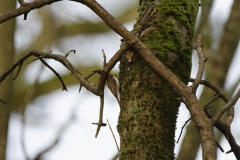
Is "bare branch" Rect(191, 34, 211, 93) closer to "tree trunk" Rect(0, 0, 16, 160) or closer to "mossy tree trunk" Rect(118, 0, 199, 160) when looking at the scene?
"mossy tree trunk" Rect(118, 0, 199, 160)

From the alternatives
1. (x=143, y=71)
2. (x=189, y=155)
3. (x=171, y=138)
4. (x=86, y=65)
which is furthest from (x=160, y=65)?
(x=86, y=65)

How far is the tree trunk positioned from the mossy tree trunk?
39.4 inches

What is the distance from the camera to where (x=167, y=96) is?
1.15 m

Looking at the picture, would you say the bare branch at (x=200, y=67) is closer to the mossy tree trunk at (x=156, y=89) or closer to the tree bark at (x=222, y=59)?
the mossy tree trunk at (x=156, y=89)

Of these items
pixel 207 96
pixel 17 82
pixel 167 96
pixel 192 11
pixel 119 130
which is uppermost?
pixel 17 82

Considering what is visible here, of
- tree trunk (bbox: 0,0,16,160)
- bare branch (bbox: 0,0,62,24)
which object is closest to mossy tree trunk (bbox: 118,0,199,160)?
bare branch (bbox: 0,0,62,24)

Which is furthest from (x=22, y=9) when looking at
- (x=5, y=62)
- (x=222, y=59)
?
(x=222, y=59)

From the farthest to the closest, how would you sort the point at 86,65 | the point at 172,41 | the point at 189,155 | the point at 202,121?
1. the point at 86,65
2. the point at 189,155
3. the point at 172,41
4. the point at 202,121

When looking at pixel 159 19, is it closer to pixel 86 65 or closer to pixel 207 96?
pixel 207 96

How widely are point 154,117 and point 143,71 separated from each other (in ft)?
0.41

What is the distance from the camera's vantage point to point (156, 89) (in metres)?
1.14

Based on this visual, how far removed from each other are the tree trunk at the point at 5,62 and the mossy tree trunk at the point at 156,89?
1.00m

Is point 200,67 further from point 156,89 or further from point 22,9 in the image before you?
point 22,9

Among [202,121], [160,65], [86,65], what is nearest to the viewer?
[202,121]
